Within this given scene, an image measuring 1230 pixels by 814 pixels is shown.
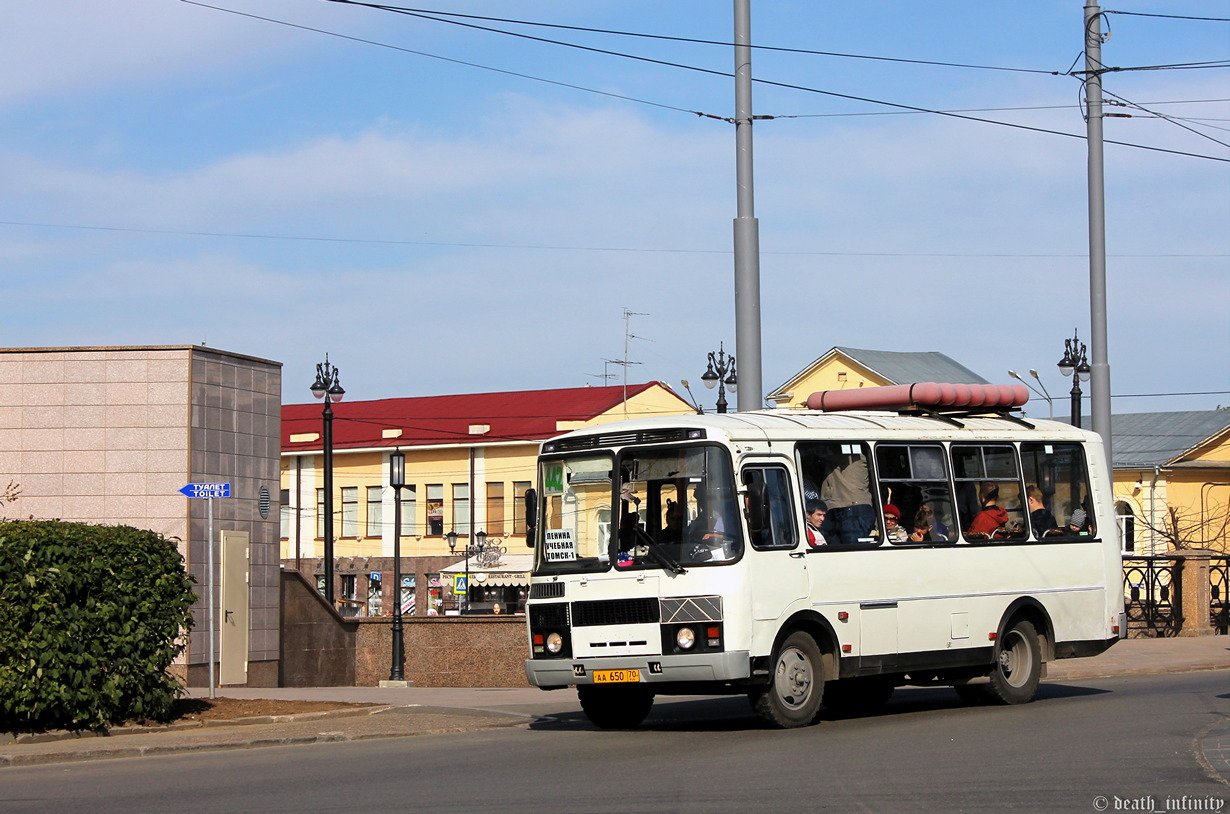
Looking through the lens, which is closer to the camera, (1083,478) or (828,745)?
(828,745)

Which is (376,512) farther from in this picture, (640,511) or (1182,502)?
(640,511)

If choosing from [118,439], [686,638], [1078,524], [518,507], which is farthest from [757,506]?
[518,507]

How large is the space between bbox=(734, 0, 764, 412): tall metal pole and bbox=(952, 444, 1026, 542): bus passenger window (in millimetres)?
2318

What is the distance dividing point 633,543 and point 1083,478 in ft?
21.3

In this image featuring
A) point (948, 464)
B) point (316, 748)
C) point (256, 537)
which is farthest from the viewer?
point (256, 537)

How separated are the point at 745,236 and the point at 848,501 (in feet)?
11.5

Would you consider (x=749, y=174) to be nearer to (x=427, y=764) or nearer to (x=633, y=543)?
(x=633, y=543)

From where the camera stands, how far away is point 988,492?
56.7 feet

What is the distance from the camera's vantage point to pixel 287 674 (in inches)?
965

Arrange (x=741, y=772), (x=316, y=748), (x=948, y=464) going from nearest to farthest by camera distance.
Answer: (x=741, y=772), (x=316, y=748), (x=948, y=464)

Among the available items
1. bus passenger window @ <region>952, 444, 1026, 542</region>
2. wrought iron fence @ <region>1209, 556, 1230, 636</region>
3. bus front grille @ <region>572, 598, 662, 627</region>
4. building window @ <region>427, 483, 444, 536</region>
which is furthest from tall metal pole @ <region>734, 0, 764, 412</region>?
building window @ <region>427, 483, 444, 536</region>

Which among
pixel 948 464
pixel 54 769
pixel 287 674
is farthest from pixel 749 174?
pixel 287 674

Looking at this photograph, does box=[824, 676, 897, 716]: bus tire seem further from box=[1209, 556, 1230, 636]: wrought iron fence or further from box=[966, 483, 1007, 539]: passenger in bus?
box=[1209, 556, 1230, 636]: wrought iron fence

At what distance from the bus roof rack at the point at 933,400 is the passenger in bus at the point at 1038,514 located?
101cm
